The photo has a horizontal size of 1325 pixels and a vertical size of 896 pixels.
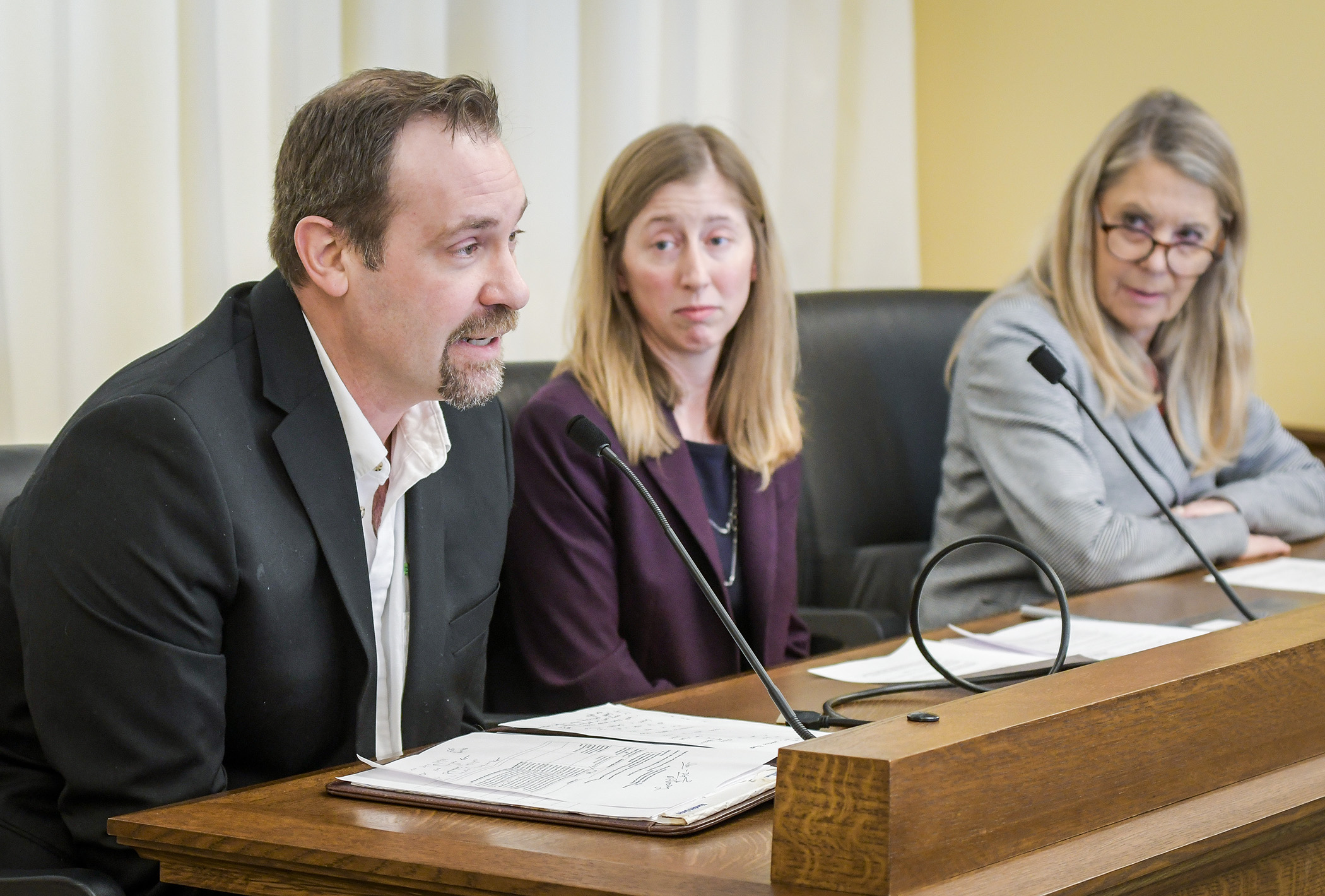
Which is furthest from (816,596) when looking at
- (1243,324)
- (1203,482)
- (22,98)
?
(22,98)

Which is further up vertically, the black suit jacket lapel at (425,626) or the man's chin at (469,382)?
the man's chin at (469,382)

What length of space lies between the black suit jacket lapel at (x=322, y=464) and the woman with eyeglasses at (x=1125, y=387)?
3.77 ft

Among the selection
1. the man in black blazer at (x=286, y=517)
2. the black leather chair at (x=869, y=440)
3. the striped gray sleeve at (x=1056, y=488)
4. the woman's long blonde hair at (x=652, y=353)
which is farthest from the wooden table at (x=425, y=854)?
the black leather chair at (x=869, y=440)

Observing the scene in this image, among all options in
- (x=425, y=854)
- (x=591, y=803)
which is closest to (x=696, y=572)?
(x=591, y=803)

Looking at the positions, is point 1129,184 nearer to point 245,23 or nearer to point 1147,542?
point 1147,542

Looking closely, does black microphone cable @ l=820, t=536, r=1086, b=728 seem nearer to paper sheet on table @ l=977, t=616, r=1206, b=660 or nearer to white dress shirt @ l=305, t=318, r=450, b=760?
paper sheet on table @ l=977, t=616, r=1206, b=660

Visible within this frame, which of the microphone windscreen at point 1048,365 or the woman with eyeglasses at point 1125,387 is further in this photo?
the woman with eyeglasses at point 1125,387

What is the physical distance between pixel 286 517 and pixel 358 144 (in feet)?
1.19

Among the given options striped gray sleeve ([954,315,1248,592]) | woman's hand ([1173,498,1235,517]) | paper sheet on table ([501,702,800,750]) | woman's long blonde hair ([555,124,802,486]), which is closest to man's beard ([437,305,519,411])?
paper sheet on table ([501,702,800,750])

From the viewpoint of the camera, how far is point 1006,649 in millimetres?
1551

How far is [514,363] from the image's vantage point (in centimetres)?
213

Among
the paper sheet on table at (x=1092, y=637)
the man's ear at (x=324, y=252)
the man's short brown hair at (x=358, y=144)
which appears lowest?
the paper sheet on table at (x=1092, y=637)

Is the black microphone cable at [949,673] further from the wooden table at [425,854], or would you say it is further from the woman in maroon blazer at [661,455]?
the woman in maroon blazer at [661,455]

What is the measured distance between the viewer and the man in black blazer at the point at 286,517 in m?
1.16
